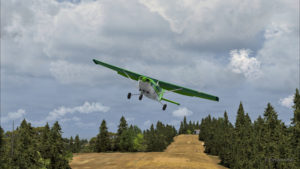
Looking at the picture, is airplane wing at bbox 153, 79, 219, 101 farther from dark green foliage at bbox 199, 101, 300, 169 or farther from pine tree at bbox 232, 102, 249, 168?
pine tree at bbox 232, 102, 249, 168

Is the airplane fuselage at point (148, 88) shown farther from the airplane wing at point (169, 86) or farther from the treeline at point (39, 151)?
the treeline at point (39, 151)

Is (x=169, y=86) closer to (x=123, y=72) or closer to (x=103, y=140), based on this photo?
(x=123, y=72)

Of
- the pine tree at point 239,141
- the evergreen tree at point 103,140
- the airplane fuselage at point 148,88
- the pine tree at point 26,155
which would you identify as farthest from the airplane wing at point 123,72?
the evergreen tree at point 103,140

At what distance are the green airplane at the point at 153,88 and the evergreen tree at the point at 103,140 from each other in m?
49.2

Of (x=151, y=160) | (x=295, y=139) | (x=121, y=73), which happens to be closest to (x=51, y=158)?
(x=121, y=73)

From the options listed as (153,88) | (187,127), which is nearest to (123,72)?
(153,88)

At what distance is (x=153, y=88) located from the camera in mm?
28359

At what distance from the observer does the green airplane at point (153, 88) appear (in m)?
27.9

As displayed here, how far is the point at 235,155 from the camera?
5031 cm

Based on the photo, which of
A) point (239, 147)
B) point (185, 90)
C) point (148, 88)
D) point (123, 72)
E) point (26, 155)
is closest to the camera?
point (148, 88)

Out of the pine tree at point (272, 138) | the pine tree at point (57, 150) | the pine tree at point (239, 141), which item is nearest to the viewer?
the pine tree at point (272, 138)

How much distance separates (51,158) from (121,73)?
563 inches

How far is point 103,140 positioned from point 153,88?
56387 mm

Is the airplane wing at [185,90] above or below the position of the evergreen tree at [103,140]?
above
